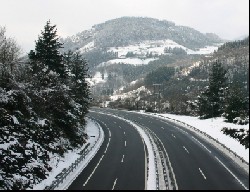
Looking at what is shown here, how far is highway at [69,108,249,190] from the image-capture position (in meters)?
29.4

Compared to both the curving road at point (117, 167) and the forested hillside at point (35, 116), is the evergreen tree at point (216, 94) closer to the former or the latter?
the curving road at point (117, 167)

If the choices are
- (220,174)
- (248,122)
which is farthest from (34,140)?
(248,122)

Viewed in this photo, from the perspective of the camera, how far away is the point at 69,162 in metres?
36.4

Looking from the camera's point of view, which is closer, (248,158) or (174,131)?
(248,158)

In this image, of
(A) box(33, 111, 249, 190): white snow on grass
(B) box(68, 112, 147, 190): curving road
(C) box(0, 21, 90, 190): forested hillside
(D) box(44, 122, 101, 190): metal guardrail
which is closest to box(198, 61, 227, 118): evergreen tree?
(A) box(33, 111, 249, 190): white snow on grass

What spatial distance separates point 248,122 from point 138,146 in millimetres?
19371

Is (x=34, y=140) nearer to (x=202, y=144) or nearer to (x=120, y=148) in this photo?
(x=120, y=148)

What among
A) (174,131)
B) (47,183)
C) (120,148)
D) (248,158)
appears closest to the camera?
(47,183)

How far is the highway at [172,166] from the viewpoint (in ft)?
96.5

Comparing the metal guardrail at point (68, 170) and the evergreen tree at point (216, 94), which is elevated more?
the evergreen tree at point (216, 94)

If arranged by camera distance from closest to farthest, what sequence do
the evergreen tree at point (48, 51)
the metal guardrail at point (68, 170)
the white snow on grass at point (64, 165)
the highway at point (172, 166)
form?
1. the metal guardrail at point (68, 170)
2. the white snow on grass at point (64, 165)
3. the highway at point (172, 166)
4. the evergreen tree at point (48, 51)

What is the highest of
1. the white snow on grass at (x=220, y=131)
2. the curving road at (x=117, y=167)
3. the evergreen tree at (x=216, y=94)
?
the evergreen tree at (x=216, y=94)

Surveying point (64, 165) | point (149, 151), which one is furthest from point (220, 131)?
point (64, 165)

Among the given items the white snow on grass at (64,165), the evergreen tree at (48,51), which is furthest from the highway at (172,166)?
the evergreen tree at (48,51)
